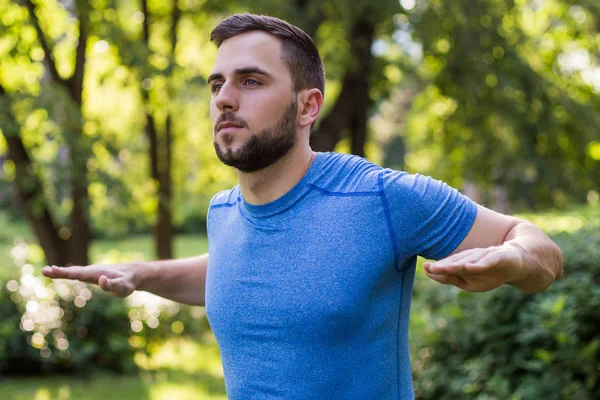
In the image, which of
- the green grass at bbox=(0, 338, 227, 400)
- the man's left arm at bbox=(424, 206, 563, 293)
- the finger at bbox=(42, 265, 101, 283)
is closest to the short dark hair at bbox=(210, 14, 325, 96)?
the man's left arm at bbox=(424, 206, 563, 293)

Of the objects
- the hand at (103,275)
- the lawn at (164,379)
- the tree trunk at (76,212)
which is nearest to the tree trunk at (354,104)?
the lawn at (164,379)

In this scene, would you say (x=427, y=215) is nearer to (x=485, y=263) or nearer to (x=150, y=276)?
(x=485, y=263)

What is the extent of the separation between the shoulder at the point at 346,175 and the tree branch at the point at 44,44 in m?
6.32

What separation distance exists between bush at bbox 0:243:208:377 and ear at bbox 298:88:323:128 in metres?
6.22

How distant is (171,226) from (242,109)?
9.98 meters

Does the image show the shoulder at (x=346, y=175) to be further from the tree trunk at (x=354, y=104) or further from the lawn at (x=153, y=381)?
the tree trunk at (x=354, y=104)

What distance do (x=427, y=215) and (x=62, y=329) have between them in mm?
6640

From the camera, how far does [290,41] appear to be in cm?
216

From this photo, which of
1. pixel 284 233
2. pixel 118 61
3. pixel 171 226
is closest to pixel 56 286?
pixel 118 61

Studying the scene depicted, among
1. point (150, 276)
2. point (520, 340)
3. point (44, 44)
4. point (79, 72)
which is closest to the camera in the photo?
point (150, 276)

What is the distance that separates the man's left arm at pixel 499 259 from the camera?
160 centimetres

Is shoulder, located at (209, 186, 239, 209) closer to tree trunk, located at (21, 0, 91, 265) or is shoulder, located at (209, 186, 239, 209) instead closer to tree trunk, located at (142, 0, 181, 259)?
tree trunk, located at (21, 0, 91, 265)

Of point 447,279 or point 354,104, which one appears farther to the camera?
point 354,104

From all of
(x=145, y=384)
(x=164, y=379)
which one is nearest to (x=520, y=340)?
(x=145, y=384)
